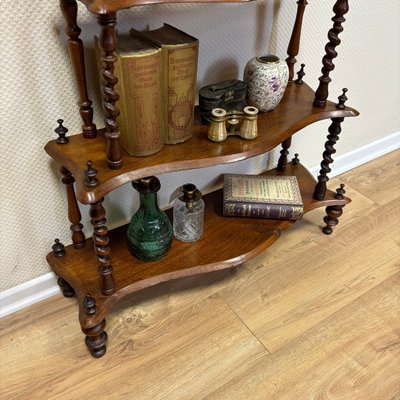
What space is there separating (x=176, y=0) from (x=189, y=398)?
811 mm

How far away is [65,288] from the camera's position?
113 cm

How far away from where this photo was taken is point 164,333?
1.07 metres

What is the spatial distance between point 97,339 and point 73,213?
1.00ft

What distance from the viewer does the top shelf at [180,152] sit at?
820 mm

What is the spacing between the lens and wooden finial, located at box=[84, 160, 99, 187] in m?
0.78

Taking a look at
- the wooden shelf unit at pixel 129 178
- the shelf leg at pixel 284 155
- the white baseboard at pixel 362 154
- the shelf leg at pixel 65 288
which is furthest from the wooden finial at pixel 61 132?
the white baseboard at pixel 362 154

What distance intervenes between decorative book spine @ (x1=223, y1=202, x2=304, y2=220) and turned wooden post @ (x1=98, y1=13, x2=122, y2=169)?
1.42 ft

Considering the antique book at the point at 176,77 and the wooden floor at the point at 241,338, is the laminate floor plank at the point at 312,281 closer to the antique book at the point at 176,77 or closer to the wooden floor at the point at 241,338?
the wooden floor at the point at 241,338

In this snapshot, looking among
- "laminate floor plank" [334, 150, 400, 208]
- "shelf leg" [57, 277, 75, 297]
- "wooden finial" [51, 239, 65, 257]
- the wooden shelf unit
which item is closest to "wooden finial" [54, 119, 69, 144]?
the wooden shelf unit

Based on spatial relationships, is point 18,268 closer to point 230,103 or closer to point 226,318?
point 226,318

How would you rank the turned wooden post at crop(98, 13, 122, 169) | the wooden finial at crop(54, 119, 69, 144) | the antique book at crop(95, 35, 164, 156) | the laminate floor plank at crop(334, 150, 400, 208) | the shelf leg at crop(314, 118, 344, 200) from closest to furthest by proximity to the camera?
the turned wooden post at crop(98, 13, 122, 169) → the antique book at crop(95, 35, 164, 156) → the wooden finial at crop(54, 119, 69, 144) → the shelf leg at crop(314, 118, 344, 200) → the laminate floor plank at crop(334, 150, 400, 208)

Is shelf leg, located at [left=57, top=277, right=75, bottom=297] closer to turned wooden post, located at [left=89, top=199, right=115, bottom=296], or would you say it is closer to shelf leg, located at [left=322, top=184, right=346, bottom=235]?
turned wooden post, located at [left=89, top=199, right=115, bottom=296]

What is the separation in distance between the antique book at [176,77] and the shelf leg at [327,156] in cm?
48

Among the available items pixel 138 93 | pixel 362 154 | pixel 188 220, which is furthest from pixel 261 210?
pixel 362 154
